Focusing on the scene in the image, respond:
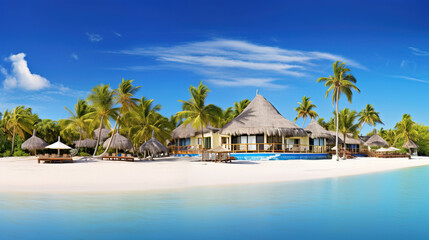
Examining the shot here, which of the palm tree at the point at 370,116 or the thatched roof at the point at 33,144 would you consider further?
the palm tree at the point at 370,116

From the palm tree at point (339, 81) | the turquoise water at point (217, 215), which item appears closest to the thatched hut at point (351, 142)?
the palm tree at point (339, 81)

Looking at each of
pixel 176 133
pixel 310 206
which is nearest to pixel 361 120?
pixel 176 133

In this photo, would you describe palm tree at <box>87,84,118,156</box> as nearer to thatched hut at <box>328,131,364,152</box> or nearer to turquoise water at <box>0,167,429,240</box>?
turquoise water at <box>0,167,429,240</box>

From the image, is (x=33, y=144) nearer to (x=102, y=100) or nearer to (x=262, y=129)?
(x=102, y=100)

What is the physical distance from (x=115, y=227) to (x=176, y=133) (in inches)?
1269

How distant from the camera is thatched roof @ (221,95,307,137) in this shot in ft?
93.6

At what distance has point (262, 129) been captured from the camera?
93.4ft

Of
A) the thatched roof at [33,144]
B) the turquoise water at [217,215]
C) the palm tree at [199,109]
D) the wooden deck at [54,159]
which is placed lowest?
the turquoise water at [217,215]

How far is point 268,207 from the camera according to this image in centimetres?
866

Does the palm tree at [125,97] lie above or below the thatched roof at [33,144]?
above

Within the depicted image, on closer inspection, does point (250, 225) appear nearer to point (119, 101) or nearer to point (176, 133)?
point (119, 101)

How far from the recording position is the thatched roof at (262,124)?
2852cm

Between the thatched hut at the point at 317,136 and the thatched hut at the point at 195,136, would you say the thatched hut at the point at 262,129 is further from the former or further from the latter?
the thatched hut at the point at 317,136

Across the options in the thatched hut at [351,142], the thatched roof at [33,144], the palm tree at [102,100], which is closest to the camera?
the palm tree at [102,100]
